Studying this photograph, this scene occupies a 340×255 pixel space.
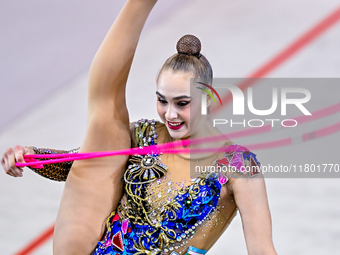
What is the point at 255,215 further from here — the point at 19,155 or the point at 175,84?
the point at 19,155

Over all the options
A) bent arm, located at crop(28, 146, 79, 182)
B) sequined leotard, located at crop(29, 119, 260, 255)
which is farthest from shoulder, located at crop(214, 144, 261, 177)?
bent arm, located at crop(28, 146, 79, 182)

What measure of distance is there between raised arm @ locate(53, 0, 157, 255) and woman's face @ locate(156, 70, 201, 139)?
0.15 m

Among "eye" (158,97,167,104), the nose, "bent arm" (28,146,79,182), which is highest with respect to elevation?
"eye" (158,97,167,104)

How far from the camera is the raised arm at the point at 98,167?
4.45 ft

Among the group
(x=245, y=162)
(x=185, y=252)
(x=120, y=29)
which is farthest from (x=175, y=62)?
(x=185, y=252)

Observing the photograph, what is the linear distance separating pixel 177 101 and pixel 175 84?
4cm

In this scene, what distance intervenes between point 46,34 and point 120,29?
2116 mm

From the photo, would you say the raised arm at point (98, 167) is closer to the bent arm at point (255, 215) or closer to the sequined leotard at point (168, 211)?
the sequined leotard at point (168, 211)

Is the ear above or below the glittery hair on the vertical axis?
below

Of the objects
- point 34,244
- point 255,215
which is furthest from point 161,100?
point 34,244

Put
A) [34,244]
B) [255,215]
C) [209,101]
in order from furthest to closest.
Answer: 1. [34,244]
2. [209,101]
3. [255,215]

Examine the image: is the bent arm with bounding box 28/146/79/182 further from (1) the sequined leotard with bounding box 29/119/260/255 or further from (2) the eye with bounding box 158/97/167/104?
(2) the eye with bounding box 158/97/167/104

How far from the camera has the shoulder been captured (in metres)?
1.25

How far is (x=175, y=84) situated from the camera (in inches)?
49.7
